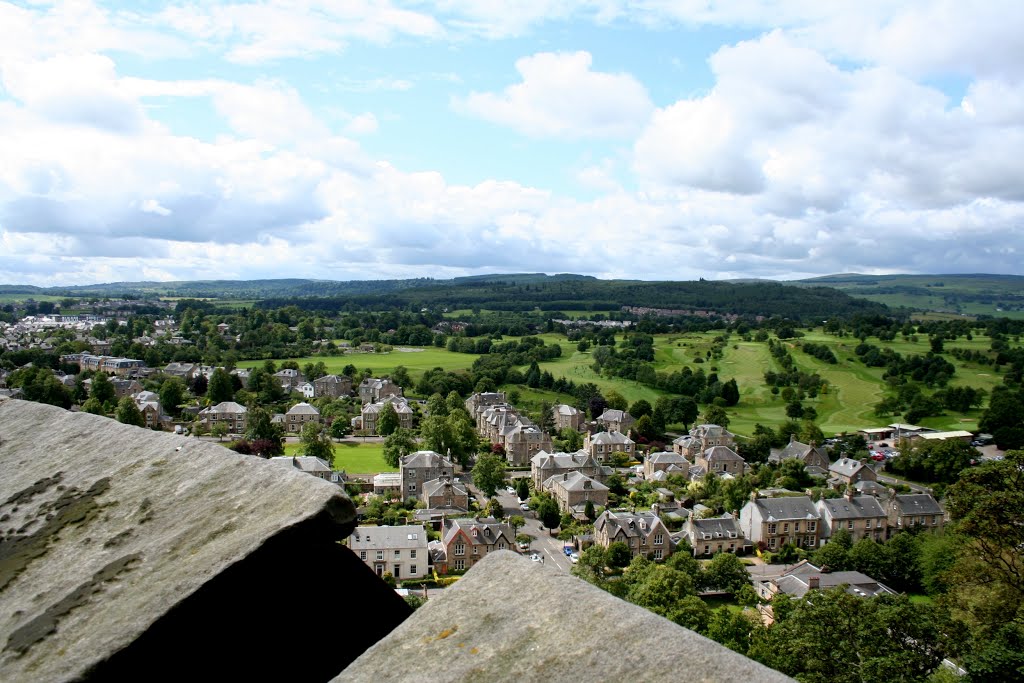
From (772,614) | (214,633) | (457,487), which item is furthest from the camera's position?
(457,487)

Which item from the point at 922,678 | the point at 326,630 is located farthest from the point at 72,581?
the point at 922,678

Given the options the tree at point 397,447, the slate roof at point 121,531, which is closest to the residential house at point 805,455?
the tree at point 397,447

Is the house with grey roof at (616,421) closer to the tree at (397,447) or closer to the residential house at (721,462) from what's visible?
the residential house at (721,462)

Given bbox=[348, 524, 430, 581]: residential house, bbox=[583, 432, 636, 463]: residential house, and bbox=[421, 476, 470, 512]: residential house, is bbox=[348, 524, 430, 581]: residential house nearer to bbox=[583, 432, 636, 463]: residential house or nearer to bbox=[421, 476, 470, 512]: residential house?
bbox=[421, 476, 470, 512]: residential house

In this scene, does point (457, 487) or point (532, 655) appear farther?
point (457, 487)

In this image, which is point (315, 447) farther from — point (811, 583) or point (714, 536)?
point (811, 583)

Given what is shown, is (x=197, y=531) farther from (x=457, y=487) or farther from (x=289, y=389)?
(x=289, y=389)
